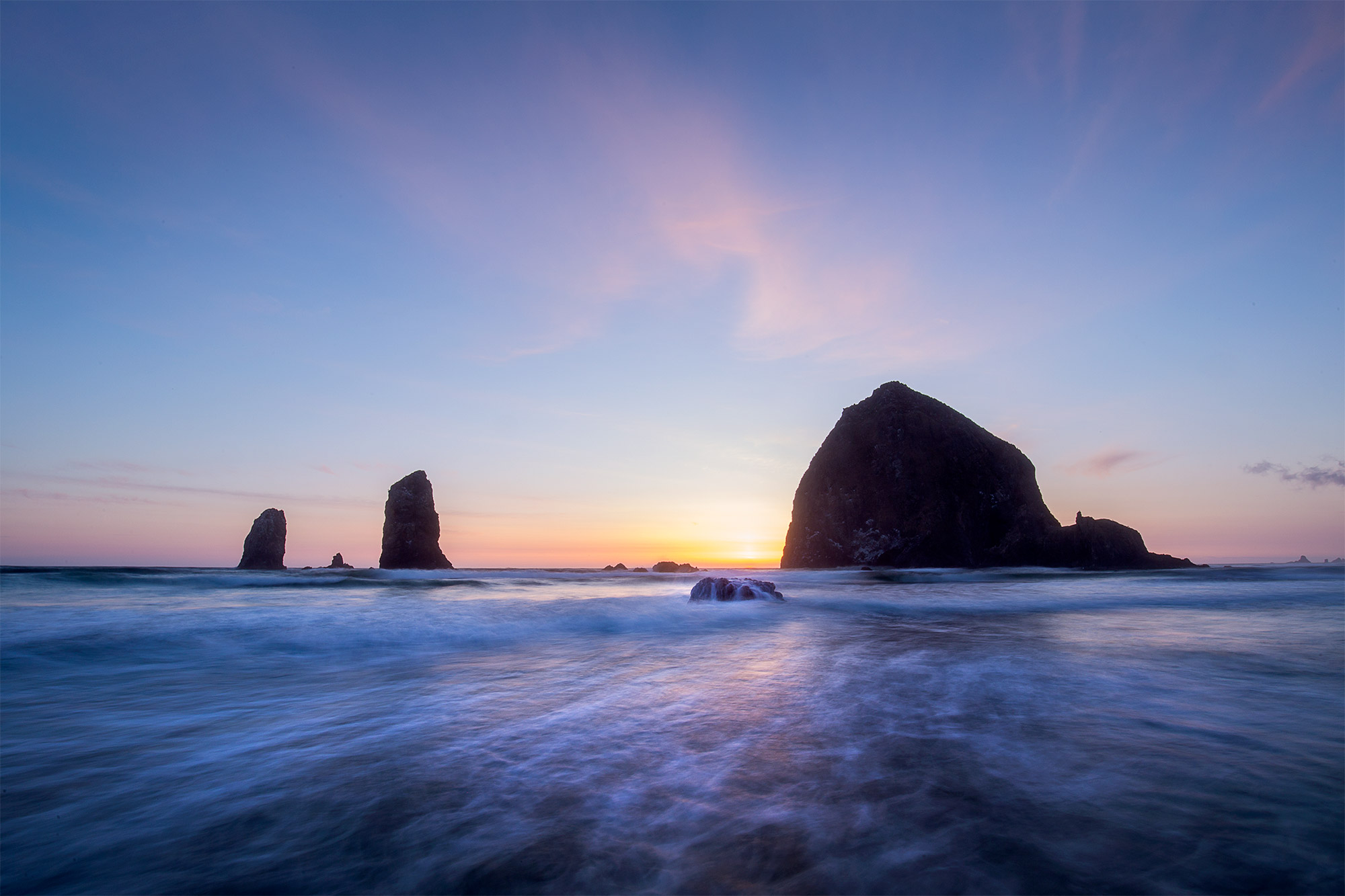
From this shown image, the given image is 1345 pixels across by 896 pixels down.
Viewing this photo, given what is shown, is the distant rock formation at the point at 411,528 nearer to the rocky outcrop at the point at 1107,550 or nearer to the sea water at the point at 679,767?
the sea water at the point at 679,767

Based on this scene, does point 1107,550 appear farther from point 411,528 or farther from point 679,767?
point 411,528

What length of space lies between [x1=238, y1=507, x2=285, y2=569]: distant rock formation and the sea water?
56.8 metres

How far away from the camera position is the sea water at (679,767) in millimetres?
2281

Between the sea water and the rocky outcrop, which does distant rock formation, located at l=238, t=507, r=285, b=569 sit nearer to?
the sea water

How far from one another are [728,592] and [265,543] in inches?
2268

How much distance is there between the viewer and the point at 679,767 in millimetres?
3461

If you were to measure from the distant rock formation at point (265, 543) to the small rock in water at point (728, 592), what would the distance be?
55.3 metres

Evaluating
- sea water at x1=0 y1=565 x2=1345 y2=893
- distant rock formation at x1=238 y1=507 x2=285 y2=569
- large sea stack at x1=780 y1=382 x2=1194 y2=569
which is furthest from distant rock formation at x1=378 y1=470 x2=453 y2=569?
sea water at x1=0 y1=565 x2=1345 y2=893

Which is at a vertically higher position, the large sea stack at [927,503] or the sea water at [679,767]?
the large sea stack at [927,503]

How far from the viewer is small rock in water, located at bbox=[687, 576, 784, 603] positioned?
17797 millimetres

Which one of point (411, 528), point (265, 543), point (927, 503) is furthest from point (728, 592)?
point (265, 543)

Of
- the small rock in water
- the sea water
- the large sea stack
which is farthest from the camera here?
the large sea stack

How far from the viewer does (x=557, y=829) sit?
2631 mm

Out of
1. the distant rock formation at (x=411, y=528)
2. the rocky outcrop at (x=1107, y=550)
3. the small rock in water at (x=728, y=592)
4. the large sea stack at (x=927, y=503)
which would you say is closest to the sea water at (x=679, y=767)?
the small rock in water at (x=728, y=592)
